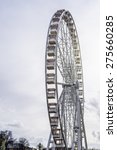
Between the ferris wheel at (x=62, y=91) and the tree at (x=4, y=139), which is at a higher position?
the ferris wheel at (x=62, y=91)

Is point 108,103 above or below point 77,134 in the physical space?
above

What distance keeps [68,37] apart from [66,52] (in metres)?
2.67

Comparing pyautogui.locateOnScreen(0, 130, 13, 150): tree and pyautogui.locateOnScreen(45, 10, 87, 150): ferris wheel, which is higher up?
pyautogui.locateOnScreen(45, 10, 87, 150): ferris wheel

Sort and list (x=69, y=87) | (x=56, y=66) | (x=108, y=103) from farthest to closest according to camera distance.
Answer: (x=69, y=87) < (x=56, y=66) < (x=108, y=103)

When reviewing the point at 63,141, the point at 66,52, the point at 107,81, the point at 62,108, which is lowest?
the point at 63,141

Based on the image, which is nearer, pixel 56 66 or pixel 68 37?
pixel 56 66

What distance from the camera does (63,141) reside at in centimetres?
3903

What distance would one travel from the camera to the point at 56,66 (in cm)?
3784

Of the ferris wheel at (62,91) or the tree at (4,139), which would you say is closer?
the ferris wheel at (62,91)

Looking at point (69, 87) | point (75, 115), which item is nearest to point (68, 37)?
point (69, 87)

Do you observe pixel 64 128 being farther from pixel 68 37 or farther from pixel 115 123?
pixel 115 123

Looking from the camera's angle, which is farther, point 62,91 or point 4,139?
point 4,139

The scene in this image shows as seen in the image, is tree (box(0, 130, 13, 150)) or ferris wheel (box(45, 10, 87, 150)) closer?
ferris wheel (box(45, 10, 87, 150))

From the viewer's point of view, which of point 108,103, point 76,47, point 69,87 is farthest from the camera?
point 76,47
